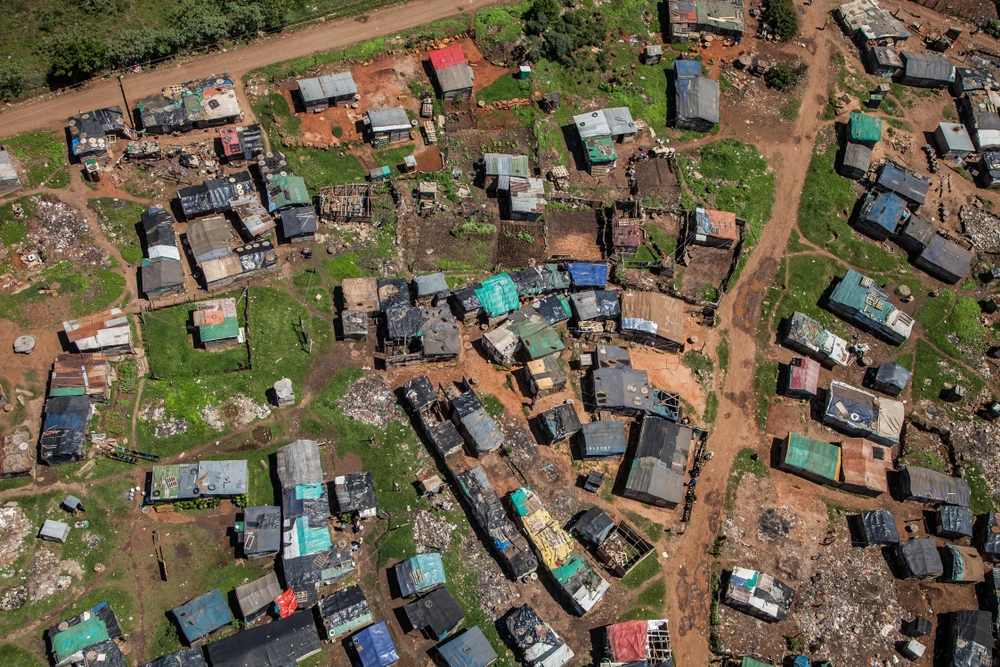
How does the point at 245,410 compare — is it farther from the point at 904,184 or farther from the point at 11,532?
the point at 904,184

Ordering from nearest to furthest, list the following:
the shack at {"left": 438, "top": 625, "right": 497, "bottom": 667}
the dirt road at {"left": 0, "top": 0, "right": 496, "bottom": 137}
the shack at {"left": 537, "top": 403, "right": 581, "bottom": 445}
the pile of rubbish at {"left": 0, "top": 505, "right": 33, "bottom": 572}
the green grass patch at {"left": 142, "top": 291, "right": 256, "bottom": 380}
A: the shack at {"left": 438, "top": 625, "right": 497, "bottom": 667}
the pile of rubbish at {"left": 0, "top": 505, "right": 33, "bottom": 572}
the shack at {"left": 537, "top": 403, "right": 581, "bottom": 445}
the green grass patch at {"left": 142, "top": 291, "right": 256, "bottom": 380}
the dirt road at {"left": 0, "top": 0, "right": 496, "bottom": 137}

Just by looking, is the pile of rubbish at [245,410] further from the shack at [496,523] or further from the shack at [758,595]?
the shack at [758,595]

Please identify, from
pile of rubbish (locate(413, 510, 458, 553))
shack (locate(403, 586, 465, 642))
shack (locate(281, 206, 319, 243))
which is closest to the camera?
shack (locate(403, 586, 465, 642))

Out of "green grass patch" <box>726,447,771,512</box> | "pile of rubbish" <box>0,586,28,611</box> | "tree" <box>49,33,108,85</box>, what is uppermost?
"tree" <box>49,33,108,85</box>

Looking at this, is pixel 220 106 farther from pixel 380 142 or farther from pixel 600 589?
pixel 600 589

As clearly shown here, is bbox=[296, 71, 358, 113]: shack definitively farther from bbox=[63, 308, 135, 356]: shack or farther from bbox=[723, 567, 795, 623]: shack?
bbox=[723, 567, 795, 623]: shack

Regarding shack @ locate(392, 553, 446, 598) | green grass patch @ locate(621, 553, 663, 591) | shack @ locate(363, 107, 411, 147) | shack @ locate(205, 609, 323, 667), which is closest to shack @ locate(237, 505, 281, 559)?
shack @ locate(205, 609, 323, 667)

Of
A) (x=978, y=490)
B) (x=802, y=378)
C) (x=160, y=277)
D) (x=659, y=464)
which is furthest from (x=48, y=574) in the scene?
(x=978, y=490)
